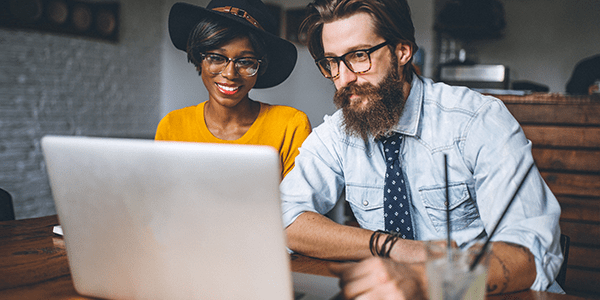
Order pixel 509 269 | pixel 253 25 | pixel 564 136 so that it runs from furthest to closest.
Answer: pixel 564 136
pixel 253 25
pixel 509 269

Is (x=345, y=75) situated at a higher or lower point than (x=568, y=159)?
higher

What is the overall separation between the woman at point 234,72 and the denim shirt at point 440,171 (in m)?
0.42

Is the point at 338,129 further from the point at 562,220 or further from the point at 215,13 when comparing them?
the point at 562,220

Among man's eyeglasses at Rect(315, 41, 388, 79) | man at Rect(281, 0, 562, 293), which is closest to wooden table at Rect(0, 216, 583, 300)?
man at Rect(281, 0, 562, 293)

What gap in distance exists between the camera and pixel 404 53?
1390 mm

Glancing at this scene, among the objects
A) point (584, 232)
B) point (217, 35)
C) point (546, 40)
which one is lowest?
point (584, 232)

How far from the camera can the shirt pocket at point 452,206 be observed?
120 centimetres

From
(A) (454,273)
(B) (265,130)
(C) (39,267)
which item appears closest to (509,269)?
(A) (454,273)

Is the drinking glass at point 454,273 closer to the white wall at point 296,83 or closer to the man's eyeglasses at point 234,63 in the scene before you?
the man's eyeglasses at point 234,63

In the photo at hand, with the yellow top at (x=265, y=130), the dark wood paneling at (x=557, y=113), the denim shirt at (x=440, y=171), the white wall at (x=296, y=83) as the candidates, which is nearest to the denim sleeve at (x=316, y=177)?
the denim shirt at (x=440, y=171)

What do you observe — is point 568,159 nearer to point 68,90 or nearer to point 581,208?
point 581,208

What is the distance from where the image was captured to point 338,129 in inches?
53.6

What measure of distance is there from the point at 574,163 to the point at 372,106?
138 centimetres

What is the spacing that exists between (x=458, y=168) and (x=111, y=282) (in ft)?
2.92
